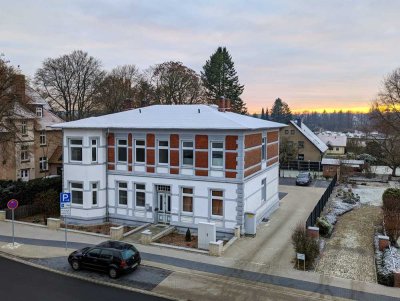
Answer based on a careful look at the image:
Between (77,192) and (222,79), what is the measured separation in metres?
44.1

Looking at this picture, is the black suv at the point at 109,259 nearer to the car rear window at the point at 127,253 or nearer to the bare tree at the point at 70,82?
the car rear window at the point at 127,253

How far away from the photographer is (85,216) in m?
25.0

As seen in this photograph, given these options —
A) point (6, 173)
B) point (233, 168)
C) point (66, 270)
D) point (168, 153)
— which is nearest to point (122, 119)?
point (168, 153)

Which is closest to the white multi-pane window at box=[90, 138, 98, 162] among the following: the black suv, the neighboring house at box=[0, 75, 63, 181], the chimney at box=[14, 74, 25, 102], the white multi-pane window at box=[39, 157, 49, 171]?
the black suv

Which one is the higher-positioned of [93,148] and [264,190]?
[93,148]

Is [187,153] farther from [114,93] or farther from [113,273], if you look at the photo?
[114,93]

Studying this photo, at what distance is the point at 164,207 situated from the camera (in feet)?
80.4

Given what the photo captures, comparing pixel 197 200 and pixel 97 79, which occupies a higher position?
pixel 97 79

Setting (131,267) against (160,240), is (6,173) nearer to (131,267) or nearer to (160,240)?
(160,240)

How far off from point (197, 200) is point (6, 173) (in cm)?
2472

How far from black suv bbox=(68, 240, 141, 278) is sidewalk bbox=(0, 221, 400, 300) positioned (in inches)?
68.5

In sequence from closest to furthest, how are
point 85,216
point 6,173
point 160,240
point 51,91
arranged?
point 160,240 → point 85,216 → point 6,173 → point 51,91

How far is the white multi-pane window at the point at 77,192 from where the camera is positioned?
2523 cm

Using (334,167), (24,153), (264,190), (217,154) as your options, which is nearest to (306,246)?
(217,154)
